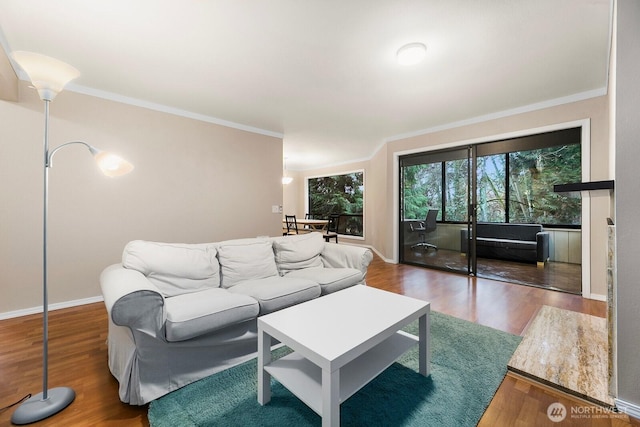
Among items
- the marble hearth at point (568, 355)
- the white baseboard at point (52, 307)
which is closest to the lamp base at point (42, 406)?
the white baseboard at point (52, 307)

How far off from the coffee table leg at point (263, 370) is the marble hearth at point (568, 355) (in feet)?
5.22

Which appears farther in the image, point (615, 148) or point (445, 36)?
point (445, 36)

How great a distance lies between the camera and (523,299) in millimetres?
3152

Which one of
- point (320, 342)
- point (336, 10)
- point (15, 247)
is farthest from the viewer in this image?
point (15, 247)

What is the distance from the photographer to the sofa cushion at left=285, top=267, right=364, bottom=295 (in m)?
2.46

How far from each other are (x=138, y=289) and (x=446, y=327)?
7.86 feet

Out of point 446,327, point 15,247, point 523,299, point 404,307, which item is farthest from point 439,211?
point 15,247

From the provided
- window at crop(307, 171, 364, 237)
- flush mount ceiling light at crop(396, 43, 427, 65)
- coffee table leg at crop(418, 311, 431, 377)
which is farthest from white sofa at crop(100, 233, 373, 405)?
window at crop(307, 171, 364, 237)

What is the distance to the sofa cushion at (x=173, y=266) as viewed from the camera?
1999 mm

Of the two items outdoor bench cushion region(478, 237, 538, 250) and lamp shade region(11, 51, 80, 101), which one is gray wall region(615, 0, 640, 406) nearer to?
lamp shade region(11, 51, 80, 101)

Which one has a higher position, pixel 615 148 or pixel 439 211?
pixel 615 148

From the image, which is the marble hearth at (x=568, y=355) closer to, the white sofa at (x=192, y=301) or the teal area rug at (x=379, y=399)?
the teal area rug at (x=379, y=399)

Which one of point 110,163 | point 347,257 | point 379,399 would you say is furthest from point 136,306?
point 347,257

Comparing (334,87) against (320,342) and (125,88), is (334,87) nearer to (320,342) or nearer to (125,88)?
(125,88)
